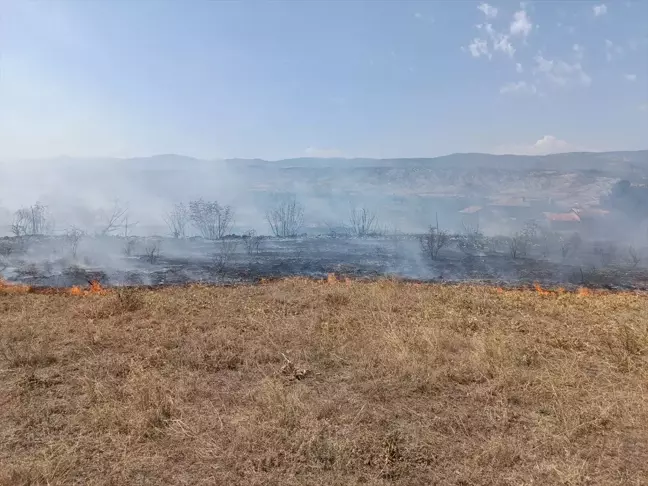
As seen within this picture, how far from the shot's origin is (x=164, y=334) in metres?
6.29

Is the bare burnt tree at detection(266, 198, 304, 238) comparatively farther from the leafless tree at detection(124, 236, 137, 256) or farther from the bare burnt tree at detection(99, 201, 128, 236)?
the leafless tree at detection(124, 236, 137, 256)

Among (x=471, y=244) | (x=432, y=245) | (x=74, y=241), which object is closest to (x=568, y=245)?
(x=471, y=244)

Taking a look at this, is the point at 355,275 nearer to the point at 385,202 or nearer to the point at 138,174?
the point at 385,202

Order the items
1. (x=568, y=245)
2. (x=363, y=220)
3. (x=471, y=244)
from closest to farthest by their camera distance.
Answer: (x=568, y=245), (x=471, y=244), (x=363, y=220)

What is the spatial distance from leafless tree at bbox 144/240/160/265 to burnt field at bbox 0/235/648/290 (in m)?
0.06

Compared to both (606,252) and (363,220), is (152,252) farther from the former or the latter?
(363,220)

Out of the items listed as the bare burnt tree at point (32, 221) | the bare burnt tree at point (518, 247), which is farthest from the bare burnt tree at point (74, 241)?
the bare burnt tree at point (518, 247)

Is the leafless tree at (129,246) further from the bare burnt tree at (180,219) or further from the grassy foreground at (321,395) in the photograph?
the bare burnt tree at (180,219)

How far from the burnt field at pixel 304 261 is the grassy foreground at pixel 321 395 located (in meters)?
7.36

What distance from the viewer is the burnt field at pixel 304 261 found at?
14.7m

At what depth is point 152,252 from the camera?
17.9 meters

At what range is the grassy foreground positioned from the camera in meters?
3.28

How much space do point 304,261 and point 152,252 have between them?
6186 mm

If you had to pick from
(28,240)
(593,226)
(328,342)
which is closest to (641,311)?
(328,342)
